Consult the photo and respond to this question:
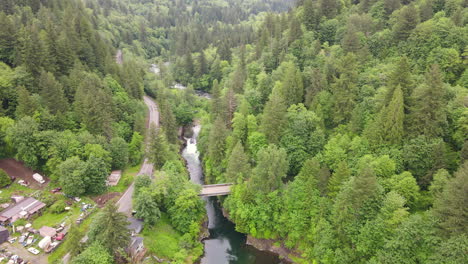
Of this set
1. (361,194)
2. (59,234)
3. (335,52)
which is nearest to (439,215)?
(361,194)

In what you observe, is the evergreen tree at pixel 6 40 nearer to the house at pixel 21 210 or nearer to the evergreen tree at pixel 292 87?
the house at pixel 21 210

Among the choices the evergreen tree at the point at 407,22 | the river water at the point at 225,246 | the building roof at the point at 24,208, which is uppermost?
the evergreen tree at the point at 407,22

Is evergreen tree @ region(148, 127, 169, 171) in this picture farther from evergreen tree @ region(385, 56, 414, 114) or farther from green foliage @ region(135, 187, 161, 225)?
evergreen tree @ region(385, 56, 414, 114)

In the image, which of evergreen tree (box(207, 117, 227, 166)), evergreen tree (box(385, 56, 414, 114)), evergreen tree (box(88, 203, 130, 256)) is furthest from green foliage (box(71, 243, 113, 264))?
evergreen tree (box(385, 56, 414, 114))

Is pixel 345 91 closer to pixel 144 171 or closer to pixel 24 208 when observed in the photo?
pixel 144 171

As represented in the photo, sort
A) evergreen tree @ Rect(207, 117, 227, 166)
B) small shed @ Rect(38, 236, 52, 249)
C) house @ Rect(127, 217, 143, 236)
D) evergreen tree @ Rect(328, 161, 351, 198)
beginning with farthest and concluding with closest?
1. evergreen tree @ Rect(207, 117, 227, 166)
2. house @ Rect(127, 217, 143, 236)
3. evergreen tree @ Rect(328, 161, 351, 198)
4. small shed @ Rect(38, 236, 52, 249)

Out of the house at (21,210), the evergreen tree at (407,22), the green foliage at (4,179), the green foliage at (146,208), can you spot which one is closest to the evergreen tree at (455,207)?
the evergreen tree at (407,22)
